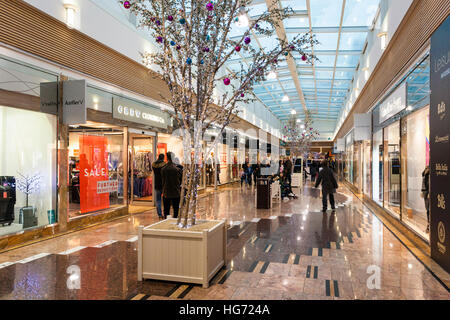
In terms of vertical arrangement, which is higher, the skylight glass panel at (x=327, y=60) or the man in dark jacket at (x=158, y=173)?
the skylight glass panel at (x=327, y=60)

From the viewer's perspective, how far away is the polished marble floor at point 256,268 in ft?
11.0

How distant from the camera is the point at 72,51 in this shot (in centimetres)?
633

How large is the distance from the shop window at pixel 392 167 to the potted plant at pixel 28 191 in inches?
289

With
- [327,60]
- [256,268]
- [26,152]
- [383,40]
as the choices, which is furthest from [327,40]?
[26,152]

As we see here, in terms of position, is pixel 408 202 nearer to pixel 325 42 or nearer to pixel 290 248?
pixel 290 248

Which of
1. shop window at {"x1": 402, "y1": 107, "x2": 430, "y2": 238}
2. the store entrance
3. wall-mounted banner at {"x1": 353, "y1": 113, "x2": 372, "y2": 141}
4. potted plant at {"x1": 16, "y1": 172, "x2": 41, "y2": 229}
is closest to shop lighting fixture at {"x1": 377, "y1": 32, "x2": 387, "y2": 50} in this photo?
shop window at {"x1": 402, "y1": 107, "x2": 430, "y2": 238}

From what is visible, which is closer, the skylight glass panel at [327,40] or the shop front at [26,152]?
the shop front at [26,152]

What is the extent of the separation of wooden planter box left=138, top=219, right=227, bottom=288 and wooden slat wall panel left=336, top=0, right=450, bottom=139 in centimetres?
413

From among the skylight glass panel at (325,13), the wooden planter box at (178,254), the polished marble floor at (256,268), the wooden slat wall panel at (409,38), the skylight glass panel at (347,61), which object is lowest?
the polished marble floor at (256,268)

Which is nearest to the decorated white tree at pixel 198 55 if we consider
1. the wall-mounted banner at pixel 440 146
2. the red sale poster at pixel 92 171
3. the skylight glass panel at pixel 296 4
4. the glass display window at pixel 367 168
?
the wall-mounted banner at pixel 440 146

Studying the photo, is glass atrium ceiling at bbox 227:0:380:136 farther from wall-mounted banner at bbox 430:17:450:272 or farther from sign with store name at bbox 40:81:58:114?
sign with store name at bbox 40:81:58:114

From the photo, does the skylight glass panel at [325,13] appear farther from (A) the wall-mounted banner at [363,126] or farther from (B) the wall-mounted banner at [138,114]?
(B) the wall-mounted banner at [138,114]

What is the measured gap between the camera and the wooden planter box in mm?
3510
